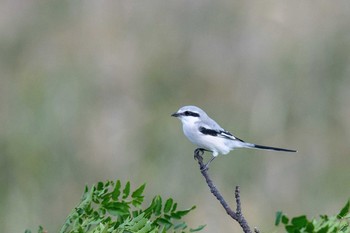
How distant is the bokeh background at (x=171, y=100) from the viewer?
5250mm

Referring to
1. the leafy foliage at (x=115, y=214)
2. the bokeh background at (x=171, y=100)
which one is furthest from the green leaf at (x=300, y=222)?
the bokeh background at (x=171, y=100)

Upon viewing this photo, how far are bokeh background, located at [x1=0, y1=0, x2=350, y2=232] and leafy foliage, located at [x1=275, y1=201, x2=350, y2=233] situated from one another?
4011 mm

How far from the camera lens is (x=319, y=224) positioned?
998 millimetres

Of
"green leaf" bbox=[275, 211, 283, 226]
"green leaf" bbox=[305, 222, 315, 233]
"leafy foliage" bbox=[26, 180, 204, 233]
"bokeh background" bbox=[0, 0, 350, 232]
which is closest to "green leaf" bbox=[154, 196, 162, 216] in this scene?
"leafy foliage" bbox=[26, 180, 204, 233]

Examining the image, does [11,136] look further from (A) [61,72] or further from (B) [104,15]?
(B) [104,15]

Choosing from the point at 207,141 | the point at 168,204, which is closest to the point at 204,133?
the point at 207,141

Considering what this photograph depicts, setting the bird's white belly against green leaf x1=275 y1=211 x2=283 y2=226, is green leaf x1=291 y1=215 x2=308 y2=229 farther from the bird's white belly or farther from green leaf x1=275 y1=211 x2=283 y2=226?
the bird's white belly

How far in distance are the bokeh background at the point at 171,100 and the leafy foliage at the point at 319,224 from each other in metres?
4.01

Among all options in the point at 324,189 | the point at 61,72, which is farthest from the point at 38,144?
the point at 324,189

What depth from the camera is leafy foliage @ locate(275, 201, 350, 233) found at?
96cm

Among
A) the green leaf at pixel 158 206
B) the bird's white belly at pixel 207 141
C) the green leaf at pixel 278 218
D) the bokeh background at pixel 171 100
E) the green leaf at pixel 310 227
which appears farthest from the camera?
the bokeh background at pixel 171 100

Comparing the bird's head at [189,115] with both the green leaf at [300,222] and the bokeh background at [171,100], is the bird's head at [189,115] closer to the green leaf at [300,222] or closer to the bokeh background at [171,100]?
the bokeh background at [171,100]

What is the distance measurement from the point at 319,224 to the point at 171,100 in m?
4.81

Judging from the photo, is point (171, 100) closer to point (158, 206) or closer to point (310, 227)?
point (158, 206)
